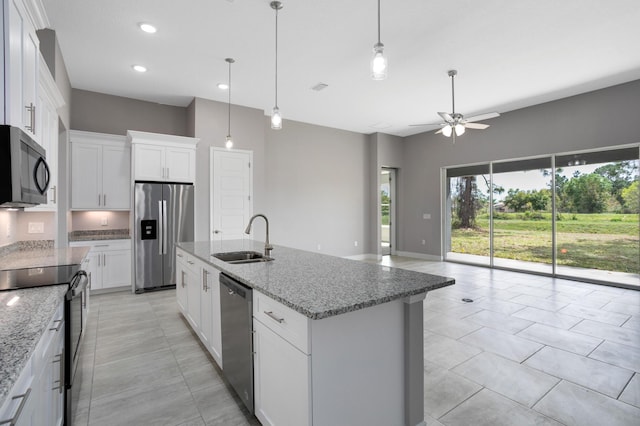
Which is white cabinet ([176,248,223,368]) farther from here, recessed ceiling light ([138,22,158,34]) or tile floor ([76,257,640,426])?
recessed ceiling light ([138,22,158,34])

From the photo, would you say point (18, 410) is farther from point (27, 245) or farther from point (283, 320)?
point (27, 245)

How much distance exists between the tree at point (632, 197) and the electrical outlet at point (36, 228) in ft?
26.4

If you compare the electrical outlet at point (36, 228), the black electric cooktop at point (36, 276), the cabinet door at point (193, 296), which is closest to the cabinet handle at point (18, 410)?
the black electric cooktop at point (36, 276)

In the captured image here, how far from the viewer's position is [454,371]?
2.51m

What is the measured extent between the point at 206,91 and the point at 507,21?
4.26 metres

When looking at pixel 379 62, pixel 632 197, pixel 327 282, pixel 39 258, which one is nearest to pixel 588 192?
pixel 632 197

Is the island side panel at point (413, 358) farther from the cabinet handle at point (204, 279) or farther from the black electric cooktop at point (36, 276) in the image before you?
the black electric cooktop at point (36, 276)

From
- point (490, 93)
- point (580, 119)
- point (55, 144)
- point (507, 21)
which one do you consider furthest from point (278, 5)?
point (580, 119)

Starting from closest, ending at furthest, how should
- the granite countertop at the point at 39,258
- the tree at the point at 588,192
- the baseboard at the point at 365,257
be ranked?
the granite countertop at the point at 39,258, the tree at the point at 588,192, the baseboard at the point at 365,257

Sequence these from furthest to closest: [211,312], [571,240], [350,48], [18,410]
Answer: [571,240] → [350,48] → [211,312] → [18,410]

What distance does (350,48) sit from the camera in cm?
383

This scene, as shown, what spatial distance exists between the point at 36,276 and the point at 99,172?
135 inches

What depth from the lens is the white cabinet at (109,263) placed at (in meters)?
4.67

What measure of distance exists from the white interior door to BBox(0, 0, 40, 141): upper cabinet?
3273 mm
